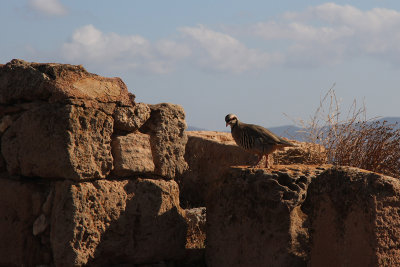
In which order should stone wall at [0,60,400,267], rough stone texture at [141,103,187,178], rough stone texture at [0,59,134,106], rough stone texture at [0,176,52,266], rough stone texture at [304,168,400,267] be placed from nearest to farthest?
rough stone texture at [304,168,400,267] < stone wall at [0,60,400,267] < rough stone texture at [0,59,134,106] < rough stone texture at [0,176,52,266] < rough stone texture at [141,103,187,178]

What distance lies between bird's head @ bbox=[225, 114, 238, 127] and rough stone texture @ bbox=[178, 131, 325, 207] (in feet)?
7.47

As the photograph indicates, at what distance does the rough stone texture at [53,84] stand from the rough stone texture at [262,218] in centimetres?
160

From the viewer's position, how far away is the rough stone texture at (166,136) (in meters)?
6.53

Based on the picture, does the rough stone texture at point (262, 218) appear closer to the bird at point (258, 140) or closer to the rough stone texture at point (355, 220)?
the rough stone texture at point (355, 220)

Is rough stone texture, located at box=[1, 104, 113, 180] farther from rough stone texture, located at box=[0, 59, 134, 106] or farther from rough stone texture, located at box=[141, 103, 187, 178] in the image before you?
rough stone texture, located at box=[141, 103, 187, 178]

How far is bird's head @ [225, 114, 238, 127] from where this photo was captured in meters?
7.18

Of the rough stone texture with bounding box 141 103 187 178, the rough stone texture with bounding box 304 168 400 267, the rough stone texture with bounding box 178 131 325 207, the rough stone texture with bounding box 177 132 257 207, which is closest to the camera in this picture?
the rough stone texture with bounding box 304 168 400 267

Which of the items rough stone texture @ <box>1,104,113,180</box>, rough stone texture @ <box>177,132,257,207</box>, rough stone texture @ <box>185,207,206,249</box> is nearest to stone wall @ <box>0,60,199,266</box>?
rough stone texture @ <box>1,104,113,180</box>

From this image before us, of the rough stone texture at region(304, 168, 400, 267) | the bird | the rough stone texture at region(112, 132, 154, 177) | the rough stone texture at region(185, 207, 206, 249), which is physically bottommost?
the rough stone texture at region(185, 207, 206, 249)

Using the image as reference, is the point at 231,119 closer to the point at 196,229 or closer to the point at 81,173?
the point at 196,229

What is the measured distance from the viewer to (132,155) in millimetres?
6266

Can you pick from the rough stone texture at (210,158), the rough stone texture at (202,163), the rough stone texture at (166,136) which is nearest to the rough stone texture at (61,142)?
the rough stone texture at (166,136)

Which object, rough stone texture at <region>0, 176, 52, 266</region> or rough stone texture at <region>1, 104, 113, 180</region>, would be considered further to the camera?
rough stone texture at <region>0, 176, 52, 266</region>

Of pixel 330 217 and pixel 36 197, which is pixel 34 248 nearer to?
pixel 36 197
